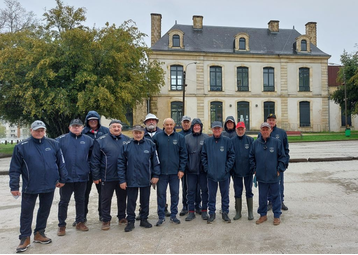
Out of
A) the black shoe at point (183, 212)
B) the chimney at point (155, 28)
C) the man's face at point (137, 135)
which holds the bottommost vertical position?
the black shoe at point (183, 212)

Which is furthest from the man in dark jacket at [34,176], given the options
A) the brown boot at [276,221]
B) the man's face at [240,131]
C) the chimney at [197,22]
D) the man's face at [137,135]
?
the chimney at [197,22]

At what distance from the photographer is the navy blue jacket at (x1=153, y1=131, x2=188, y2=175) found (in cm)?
594

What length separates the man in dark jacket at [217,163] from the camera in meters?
5.93

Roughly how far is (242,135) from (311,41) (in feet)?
132

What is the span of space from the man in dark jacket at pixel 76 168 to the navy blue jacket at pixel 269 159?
3254mm

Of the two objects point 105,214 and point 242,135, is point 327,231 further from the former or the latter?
point 105,214

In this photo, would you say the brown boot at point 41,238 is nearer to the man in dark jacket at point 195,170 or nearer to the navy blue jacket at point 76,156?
the navy blue jacket at point 76,156

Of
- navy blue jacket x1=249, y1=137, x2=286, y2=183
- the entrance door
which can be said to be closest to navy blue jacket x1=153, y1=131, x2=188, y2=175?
navy blue jacket x1=249, y1=137, x2=286, y2=183

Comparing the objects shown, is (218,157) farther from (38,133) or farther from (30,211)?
(30,211)

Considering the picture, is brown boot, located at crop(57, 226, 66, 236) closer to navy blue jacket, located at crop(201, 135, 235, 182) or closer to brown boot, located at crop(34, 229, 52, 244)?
brown boot, located at crop(34, 229, 52, 244)

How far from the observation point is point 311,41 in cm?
4088

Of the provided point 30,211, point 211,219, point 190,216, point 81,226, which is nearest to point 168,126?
point 190,216

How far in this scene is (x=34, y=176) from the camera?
477 cm

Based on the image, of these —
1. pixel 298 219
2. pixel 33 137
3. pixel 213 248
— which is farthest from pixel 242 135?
pixel 33 137
